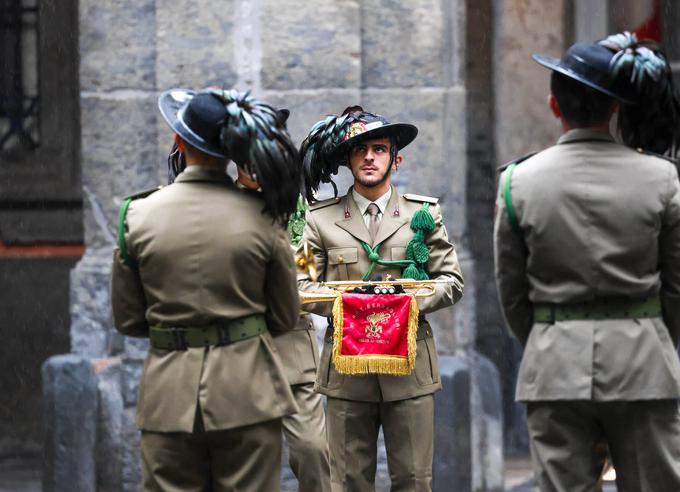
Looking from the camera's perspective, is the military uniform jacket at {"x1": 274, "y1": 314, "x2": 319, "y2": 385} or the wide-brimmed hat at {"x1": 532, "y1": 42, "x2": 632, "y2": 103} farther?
the military uniform jacket at {"x1": 274, "y1": 314, "x2": 319, "y2": 385}

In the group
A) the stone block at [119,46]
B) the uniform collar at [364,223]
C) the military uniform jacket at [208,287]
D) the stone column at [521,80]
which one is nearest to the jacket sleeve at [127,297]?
the military uniform jacket at [208,287]

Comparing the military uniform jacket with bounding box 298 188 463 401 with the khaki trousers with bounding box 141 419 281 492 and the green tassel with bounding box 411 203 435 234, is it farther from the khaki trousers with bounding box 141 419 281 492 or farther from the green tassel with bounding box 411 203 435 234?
the khaki trousers with bounding box 141 419 281 492

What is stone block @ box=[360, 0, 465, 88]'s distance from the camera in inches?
324

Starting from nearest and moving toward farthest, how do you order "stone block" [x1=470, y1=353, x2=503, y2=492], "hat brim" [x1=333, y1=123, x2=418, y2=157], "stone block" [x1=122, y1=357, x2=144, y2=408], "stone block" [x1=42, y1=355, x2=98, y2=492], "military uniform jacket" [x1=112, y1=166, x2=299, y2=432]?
"military uniform jacket" [x1=112, y1=166, x2=299, y2=432], "hat brim" [x1=333, y1=123, x2=418, y2=157], "stone block" [x1=42, y1=355, x2=98, y2=492], "stone block" [x1=122, y1=357, x2=144, y2=408], "stone block" [x1=470, y1=353, x2=503, y2=492]

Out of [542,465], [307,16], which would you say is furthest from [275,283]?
[307,16]

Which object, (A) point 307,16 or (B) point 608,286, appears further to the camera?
A: (A) point 307,16

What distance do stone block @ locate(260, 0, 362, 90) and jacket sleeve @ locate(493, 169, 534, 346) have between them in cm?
353

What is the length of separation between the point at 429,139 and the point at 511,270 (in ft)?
11.6

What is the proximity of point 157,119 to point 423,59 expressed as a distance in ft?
5.11

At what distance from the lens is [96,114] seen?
8.28 m

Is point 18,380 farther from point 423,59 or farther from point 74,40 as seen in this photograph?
point 423,59

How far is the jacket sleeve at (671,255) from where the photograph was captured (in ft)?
15.2

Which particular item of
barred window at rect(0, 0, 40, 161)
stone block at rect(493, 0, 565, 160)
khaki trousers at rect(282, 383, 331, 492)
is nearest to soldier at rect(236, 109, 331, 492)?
khaki trousers at rect(282, 383, 331, 492)

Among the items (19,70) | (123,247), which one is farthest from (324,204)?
(19,70)
